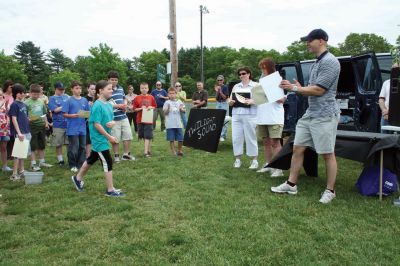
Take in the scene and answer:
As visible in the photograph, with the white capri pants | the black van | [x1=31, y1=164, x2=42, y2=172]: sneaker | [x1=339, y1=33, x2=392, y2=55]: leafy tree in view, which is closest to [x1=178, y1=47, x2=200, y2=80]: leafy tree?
[x1=339, y1=33, x2=392, y2=55]: leafy tree

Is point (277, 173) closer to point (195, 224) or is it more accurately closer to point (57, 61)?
point (195, 224)

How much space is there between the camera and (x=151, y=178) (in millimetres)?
6363

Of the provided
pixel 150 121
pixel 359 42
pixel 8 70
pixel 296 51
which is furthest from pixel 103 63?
pixel 150 121

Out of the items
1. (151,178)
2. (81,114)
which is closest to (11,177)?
(81,114)

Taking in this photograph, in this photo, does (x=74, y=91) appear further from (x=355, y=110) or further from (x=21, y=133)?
(x=355, y=110)

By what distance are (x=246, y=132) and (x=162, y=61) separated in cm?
7762

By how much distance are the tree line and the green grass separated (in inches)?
2368

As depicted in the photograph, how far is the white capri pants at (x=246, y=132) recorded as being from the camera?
6898 millimetres

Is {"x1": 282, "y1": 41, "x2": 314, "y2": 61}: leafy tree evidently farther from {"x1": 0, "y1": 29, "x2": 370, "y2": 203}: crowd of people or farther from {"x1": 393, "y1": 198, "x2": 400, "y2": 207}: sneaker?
{"x1": 393, "y1": 198, "x2": 400, "y2": 207}: sneaker

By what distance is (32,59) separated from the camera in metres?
97.9

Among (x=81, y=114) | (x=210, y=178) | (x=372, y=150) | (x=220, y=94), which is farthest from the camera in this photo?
(x=220, y=94)

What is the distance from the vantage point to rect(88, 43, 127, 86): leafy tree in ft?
249

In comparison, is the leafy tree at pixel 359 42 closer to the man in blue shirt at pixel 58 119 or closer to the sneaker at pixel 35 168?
the man in blue shirt at pixel 58 119

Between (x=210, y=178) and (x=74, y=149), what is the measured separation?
2.77m
